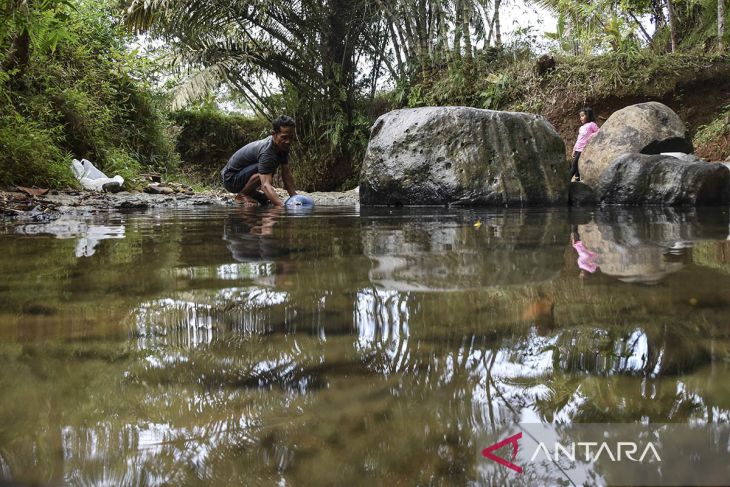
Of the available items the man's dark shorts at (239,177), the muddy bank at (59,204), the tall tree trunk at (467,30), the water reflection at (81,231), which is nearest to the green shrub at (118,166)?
the muddy bank at (59,204)

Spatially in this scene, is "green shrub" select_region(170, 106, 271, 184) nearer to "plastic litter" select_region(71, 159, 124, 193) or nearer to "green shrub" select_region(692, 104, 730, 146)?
"plastic litter" select_region(71, 159, 124, 193)

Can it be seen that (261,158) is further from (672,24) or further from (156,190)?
(672,24)

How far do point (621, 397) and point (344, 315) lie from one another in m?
0.53

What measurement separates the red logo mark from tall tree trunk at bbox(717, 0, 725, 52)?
14.1 metres

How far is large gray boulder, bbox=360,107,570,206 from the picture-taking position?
6.00 metres

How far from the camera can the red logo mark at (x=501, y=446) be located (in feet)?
1.75

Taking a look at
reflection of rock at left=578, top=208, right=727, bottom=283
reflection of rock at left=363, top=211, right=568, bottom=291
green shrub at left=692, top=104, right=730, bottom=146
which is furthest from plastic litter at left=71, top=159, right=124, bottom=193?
green shrub at left=692, top=104, right=730, bottom=146

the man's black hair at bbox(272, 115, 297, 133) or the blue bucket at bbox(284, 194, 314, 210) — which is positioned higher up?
the man's black hair at bbox(272, 115, 297, 133)

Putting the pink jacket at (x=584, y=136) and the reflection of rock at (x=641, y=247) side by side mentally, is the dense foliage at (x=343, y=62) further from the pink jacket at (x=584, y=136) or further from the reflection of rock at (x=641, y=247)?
the reflection of rock at (x=641, y=247)

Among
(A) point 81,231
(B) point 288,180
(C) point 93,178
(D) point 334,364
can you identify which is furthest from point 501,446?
(C) point 93,178

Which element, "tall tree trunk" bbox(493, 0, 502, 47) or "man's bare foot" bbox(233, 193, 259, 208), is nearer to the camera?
"man's bare foot" bbox(233, 193, 259, 208)

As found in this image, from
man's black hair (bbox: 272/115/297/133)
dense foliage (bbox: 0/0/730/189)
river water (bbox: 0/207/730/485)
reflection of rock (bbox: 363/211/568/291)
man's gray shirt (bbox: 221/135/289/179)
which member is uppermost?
dense foliage (bbox: 0/0/730/189)

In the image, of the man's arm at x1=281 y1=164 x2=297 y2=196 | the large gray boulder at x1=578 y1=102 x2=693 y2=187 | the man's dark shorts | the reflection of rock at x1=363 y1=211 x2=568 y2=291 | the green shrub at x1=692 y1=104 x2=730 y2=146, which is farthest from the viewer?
the green shrub at x1=692 y1=104 x2=730 y2=146

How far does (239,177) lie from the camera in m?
6.82
